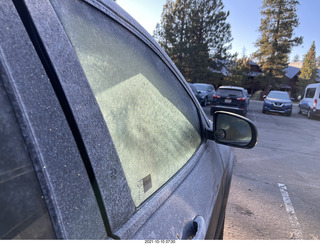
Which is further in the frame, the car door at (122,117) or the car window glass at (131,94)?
the car window glass at (131,94)

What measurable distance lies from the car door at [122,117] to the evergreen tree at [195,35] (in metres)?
30.4

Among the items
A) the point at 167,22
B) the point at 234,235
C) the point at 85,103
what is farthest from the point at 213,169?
the point at 167,22

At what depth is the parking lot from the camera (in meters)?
2.75

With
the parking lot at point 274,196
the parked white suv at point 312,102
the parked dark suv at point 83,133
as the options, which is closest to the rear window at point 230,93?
the parked white suv at point 312,102

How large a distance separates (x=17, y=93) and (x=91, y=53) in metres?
0.32

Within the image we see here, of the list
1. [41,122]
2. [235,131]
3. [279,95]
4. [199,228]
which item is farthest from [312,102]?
[41,122]

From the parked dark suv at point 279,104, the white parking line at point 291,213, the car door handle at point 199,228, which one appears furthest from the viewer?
the parked dark suv at point 279,104

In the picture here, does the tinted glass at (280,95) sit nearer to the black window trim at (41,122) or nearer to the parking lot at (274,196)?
the parking lot at (274,196)

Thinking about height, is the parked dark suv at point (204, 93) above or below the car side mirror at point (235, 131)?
below

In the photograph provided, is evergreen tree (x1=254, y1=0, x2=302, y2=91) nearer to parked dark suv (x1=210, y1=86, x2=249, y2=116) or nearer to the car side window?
parked dark suv (x1=210, y1=86, x2=249, y2=116)

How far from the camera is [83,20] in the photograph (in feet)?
2.55

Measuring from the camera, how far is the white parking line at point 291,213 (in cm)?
271

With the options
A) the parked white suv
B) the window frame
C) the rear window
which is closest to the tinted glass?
the parked white suv
